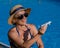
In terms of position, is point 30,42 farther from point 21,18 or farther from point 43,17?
point 43,17

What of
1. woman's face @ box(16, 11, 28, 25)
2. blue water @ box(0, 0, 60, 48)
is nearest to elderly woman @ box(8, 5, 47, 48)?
woman's face @ box(16, 11, 28, 25)

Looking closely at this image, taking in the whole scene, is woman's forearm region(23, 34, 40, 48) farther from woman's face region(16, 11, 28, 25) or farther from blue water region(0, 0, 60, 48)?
blue water region(0, 0, 60, 48)

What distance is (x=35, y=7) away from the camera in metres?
11.4

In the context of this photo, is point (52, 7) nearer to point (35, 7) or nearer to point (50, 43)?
point (35, 7)

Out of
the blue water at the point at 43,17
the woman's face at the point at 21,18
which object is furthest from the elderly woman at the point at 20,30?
the blue water at the point at 43,17

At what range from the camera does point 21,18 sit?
2838 mm

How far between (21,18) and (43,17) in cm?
677

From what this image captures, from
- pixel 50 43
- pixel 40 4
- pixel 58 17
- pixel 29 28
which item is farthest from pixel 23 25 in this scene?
pixel 40 4

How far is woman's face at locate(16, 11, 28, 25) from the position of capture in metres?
2.84

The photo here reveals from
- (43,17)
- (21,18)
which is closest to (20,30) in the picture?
(21,18)

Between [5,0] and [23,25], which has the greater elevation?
[23,25]

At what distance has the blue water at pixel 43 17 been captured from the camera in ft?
23.4

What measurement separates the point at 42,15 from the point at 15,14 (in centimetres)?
710

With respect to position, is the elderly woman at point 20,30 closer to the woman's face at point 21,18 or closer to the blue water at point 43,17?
the woman's face at point 21,18
